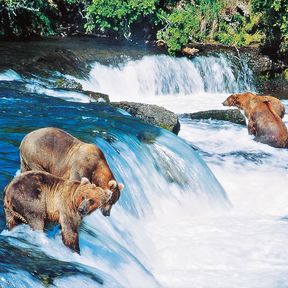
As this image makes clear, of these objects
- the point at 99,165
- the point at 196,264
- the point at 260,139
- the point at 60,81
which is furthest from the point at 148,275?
the point at 60,81

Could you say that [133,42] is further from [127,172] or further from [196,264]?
[196,264]

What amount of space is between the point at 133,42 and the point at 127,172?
14.4 metres

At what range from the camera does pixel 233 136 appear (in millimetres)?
12430

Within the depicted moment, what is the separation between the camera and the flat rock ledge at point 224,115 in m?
13.4

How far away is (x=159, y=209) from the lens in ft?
25.8

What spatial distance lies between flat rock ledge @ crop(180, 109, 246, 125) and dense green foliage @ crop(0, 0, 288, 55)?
5737mm

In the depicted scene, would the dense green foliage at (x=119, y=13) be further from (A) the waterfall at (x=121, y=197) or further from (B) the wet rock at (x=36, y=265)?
(B) the wet rock at (x=36, y=265)

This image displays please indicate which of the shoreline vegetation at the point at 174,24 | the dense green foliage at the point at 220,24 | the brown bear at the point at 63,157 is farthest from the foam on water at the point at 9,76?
the dense green foliage at the point at 220,24

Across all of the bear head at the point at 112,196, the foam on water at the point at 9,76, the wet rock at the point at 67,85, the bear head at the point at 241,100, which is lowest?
the wet rock at the point at 67,85

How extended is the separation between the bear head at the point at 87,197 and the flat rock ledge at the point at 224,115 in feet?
29.8

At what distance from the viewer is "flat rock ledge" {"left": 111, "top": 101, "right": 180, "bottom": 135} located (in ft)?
36.3

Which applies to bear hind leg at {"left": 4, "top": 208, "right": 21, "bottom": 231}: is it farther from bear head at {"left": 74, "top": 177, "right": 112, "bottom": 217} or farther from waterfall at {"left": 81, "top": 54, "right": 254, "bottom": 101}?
waterfall at {"left": 81, "top": 54, "right": 254, "bottom": 101}

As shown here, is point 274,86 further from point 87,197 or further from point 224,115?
point 87,197

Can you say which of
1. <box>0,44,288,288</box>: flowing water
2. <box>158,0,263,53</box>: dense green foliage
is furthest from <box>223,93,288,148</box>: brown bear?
<box>158,0,263,53</box>: dense green foliage
